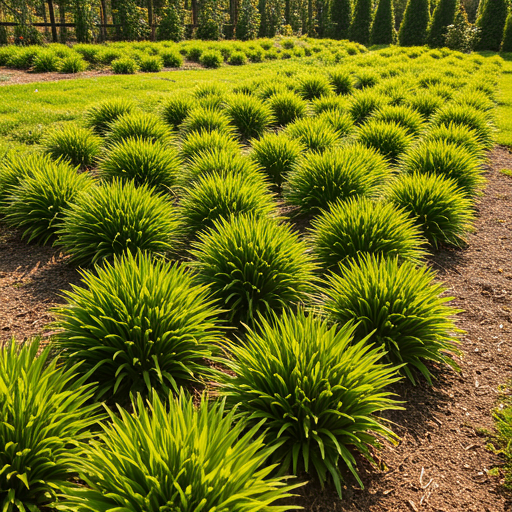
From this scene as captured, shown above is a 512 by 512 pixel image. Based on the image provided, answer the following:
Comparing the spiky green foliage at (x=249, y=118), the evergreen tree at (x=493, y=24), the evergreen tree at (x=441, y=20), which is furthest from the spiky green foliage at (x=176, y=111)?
the evergreen tree at (x=441, y=20)

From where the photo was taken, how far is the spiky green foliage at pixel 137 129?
6.61 m

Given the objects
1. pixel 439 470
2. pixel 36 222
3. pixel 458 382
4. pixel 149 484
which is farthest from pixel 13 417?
pixel 36 222

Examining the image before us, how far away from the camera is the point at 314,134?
6.62 meters

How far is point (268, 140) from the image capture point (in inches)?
248

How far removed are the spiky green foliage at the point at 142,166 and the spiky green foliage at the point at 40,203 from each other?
0.79 m

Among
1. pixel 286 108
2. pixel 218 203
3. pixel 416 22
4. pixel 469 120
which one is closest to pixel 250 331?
pixel 218 203

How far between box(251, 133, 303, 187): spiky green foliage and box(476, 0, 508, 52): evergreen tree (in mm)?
29200

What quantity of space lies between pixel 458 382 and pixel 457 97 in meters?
8.97

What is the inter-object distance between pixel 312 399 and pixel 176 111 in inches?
283

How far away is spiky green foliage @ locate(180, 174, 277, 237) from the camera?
4434 mm

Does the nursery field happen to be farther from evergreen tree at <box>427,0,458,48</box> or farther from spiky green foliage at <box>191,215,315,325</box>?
evergreen tree at <box>427,0,458,48</box>

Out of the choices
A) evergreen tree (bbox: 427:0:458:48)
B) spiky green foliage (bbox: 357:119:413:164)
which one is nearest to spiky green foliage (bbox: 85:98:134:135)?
spiky green foliage (bbox: 357:119:413:164)

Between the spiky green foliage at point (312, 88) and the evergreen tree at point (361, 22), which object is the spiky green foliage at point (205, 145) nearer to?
the spiky green foliage at point (312, 88)

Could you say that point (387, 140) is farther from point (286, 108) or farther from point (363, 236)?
point (363, 236)
